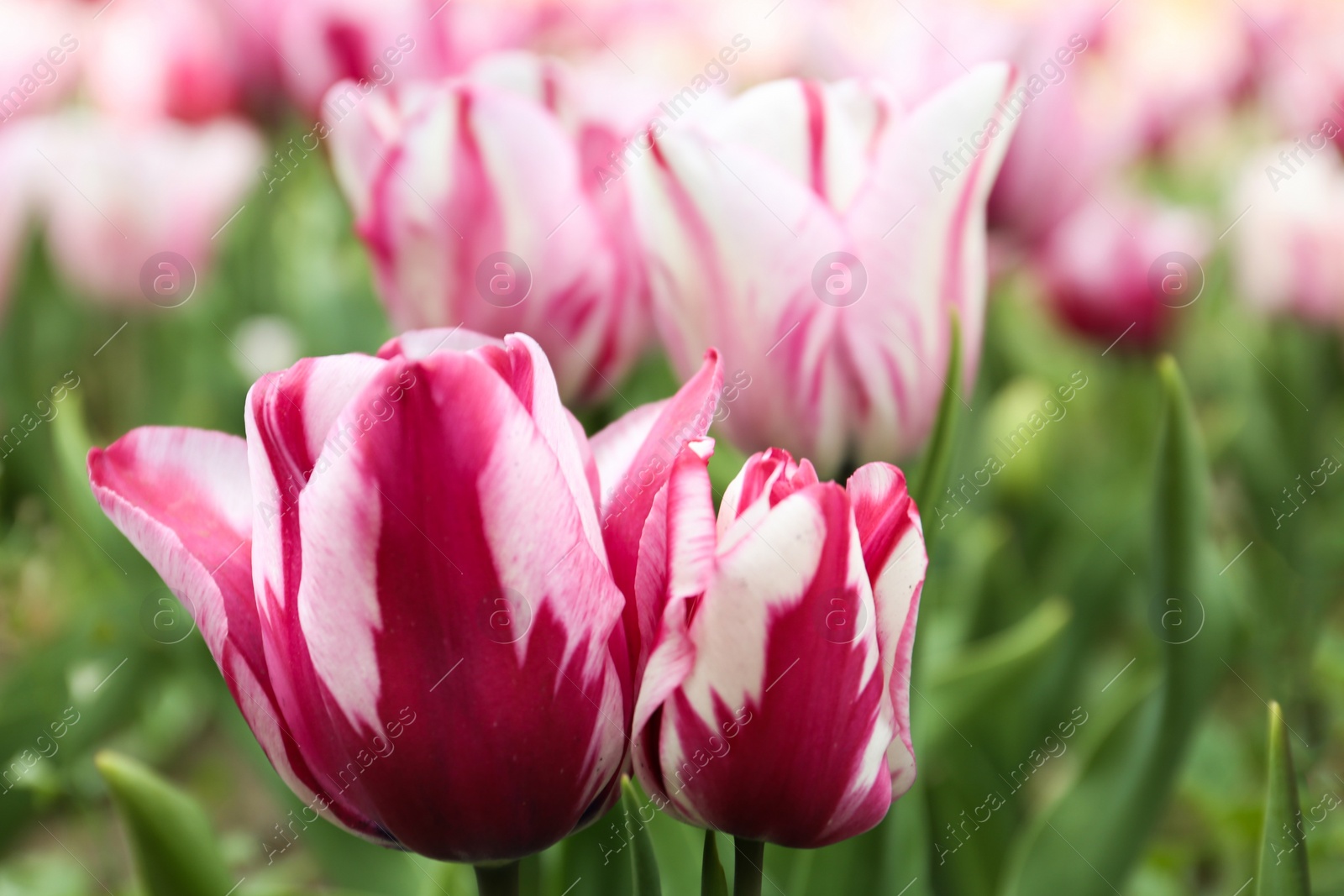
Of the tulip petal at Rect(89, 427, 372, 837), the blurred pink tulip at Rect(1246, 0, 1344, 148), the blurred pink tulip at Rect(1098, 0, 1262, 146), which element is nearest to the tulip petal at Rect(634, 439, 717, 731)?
→ the tulip petal at Rect(89, 427, 372, 837)

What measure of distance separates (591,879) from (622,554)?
25 cm

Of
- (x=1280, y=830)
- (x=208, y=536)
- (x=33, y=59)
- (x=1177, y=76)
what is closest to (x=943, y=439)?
(x=1280, y=830)

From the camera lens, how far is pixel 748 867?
36cm

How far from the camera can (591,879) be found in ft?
1.77

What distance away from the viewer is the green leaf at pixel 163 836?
0.47 meters

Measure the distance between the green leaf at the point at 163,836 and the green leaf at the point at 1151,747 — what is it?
0.44 meters

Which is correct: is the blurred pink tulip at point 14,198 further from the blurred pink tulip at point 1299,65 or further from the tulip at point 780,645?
the blurred pink tulip at point 1299,65

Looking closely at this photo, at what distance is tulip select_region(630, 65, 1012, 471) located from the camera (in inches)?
20.6

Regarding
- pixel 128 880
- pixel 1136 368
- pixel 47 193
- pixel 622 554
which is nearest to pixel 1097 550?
pixel 1136 368

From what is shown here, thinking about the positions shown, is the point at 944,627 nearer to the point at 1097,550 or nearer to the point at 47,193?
the point at 1097,550

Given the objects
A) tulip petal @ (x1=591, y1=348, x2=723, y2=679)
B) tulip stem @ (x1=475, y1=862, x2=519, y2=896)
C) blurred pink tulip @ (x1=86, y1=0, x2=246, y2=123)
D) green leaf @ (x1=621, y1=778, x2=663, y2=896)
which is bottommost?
green leaf @ (x1=621, y1=778, x2=663, y2=896)

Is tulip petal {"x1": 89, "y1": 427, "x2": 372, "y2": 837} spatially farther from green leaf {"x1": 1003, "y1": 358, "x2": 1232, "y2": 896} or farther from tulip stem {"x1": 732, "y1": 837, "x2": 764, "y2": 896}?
green leaf {"x1": 1003, "y1": 358, "x2": 1232, "y2": 896}

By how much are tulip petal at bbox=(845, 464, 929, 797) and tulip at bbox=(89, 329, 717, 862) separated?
0.05 meters

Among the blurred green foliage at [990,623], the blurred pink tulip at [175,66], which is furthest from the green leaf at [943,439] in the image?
the blurred pink tulip at [175,66]
